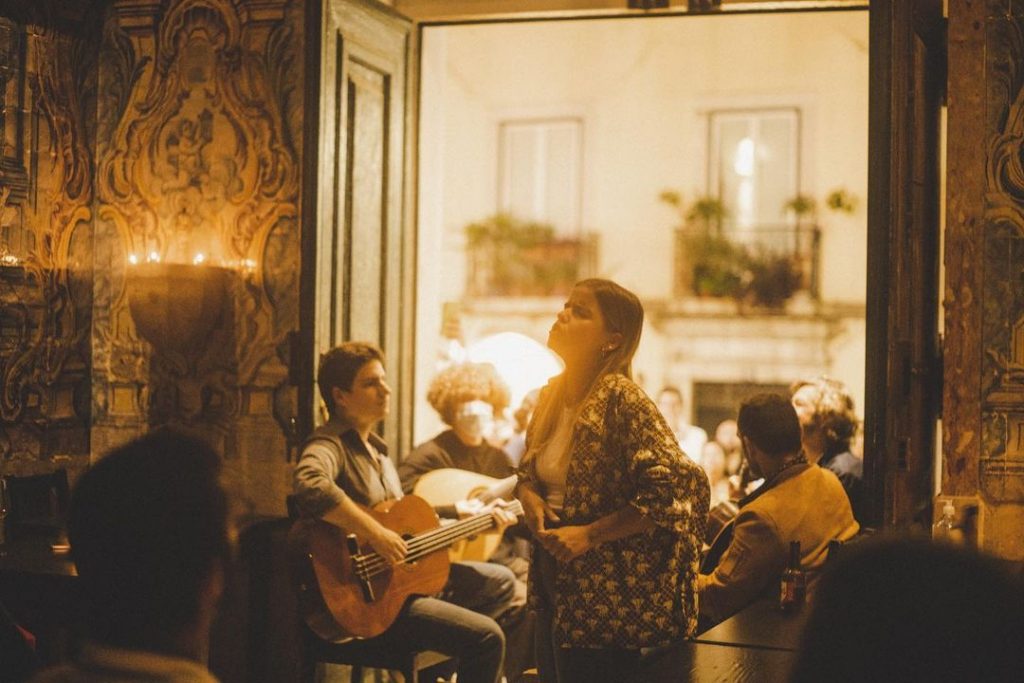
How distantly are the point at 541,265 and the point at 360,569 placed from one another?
38.8 feet

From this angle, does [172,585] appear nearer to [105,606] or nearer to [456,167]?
[105,606]

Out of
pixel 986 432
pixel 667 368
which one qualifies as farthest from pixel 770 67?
pixel 986 432

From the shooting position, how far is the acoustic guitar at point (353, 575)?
402 centimetres

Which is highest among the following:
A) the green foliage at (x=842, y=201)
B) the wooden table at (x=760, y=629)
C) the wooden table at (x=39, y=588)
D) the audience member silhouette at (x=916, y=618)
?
the green foliage at (x=842, y=201)

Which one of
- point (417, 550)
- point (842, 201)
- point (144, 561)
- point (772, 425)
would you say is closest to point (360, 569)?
point (417, 550)

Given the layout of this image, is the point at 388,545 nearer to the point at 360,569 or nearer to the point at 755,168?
the point at 360,569

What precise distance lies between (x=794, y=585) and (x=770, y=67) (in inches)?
502

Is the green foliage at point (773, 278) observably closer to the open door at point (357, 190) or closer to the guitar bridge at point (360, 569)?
the open door at point (357, 190)

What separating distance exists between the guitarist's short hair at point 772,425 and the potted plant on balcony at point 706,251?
37.0ft

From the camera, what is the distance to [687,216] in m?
15.2

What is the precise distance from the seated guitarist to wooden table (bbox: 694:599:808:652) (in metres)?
1.00

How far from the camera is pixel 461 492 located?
5004mm

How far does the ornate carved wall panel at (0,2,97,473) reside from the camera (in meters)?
5.13

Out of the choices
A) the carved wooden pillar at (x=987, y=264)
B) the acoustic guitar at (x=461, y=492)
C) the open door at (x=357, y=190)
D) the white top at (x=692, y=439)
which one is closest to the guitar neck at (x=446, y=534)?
the acoustic guitar at (x=461, y=492)
